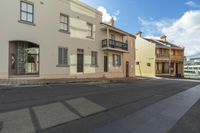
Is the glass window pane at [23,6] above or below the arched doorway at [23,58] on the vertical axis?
above

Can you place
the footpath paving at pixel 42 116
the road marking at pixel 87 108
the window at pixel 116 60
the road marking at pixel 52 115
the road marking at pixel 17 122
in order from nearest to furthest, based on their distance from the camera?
the road marking at pixel 17 122 < the footpath paving at pixel 42 116 < the road marking at pixel 52 115 < the road marking at pixel 87 108 < the window at pixel 116 60

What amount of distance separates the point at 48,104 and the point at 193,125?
16.8 ft

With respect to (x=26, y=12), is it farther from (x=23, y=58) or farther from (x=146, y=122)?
(x=146, y=122)

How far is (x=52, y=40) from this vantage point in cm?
1688

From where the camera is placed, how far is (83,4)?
65.9 ft

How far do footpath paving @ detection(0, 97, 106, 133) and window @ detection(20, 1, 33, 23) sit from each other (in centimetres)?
1058

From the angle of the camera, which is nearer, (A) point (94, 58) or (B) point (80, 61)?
(B) point (80, 61)

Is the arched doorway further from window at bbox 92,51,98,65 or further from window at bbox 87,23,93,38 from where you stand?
window at bbox 92,51,98,65

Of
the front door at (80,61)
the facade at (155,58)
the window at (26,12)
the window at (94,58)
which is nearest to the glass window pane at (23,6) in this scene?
the window at (26,12)

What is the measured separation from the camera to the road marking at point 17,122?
4298 mm

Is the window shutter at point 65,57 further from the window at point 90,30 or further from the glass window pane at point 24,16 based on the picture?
the glass window pane at point 24,16

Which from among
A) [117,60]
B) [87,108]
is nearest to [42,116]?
[87,108]

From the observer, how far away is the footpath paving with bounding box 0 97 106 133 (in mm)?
4496

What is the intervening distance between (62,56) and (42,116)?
12.8 m
